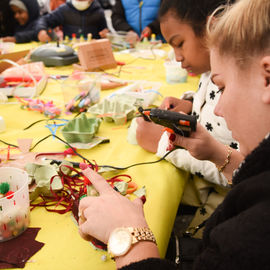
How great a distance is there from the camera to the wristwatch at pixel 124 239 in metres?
0.53

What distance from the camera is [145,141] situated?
3.15ft

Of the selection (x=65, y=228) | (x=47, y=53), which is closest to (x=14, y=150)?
→ (x=65, y=228)

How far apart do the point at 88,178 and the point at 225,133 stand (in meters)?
0.55

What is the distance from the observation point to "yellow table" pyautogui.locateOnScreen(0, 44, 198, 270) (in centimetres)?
56

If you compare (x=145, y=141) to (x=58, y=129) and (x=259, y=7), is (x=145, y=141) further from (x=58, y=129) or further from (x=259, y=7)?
(x=259, y=7)

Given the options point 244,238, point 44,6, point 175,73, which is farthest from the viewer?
point 44,6

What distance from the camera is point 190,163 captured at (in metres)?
0.90

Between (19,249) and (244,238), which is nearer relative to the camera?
(244,238)

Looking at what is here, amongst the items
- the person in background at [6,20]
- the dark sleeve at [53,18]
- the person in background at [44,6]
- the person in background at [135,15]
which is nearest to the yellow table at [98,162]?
the dark sleeve at [53,18]

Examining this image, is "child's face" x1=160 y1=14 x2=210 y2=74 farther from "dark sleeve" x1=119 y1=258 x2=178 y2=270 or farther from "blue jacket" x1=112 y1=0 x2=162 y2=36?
"blue jacket" x1=112 y1=0 x2=162 y2=36

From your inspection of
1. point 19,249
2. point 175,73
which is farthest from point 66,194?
point 175,73

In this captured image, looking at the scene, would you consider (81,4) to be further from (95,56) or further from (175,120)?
(175,120)

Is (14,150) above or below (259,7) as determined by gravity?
below

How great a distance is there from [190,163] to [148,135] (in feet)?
0.54
